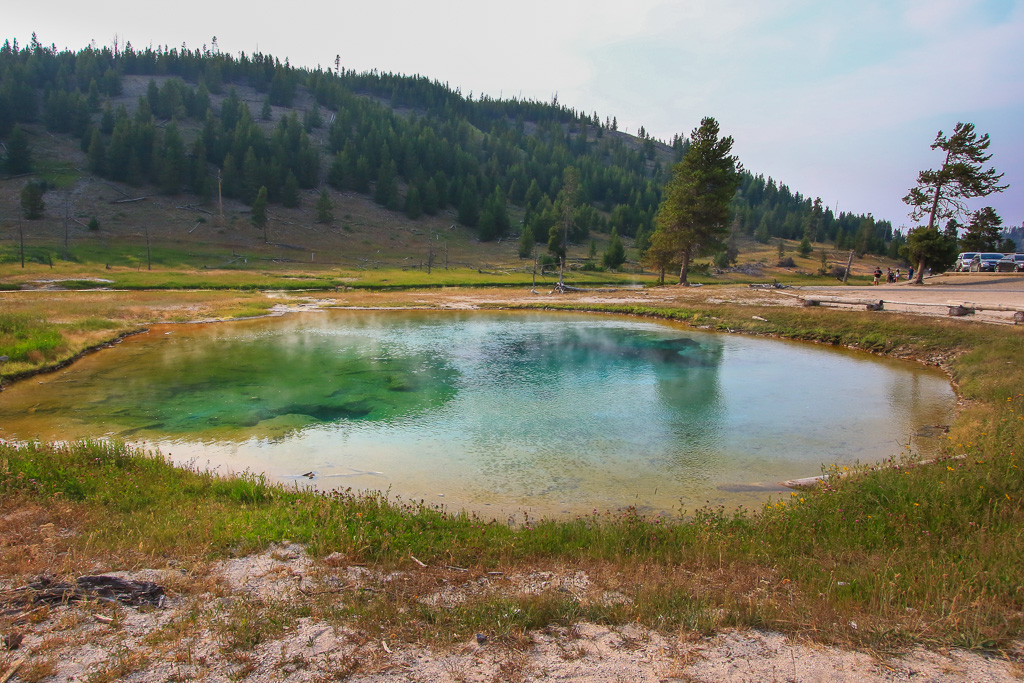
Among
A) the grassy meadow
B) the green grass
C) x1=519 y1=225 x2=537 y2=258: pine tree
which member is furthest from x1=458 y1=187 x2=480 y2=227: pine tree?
the grassy meadow

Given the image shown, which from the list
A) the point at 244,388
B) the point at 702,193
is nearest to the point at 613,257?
the point at 702,193

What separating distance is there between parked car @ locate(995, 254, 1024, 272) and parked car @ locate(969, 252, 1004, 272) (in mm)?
557

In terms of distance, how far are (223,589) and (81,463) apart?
270 inches

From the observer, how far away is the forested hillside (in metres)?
125

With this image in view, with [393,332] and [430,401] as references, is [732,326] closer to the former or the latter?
[393,332]

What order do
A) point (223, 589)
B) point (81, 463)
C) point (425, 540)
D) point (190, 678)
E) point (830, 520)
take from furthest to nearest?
point (81, 463) → point (830, 520) → point (425, 540) → point (223, 589) → point (190, 678)

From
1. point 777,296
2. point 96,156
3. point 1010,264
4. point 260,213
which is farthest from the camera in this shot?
point 96,156

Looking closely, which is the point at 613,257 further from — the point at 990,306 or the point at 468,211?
the point at 990,306

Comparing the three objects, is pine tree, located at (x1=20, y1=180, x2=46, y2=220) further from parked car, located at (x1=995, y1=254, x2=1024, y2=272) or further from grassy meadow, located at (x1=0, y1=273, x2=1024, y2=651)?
parked car, located at (x1=995, y1=254, x2=1024, y2=272)

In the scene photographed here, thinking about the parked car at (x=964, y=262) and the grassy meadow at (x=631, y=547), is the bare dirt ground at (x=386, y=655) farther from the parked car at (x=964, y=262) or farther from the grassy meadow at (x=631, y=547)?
the parked car at (x=964, y=262)

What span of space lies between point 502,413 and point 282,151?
140627 mm

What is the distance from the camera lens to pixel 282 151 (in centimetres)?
13688

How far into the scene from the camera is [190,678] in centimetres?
477

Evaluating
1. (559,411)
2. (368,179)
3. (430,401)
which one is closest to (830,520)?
(559,411)
